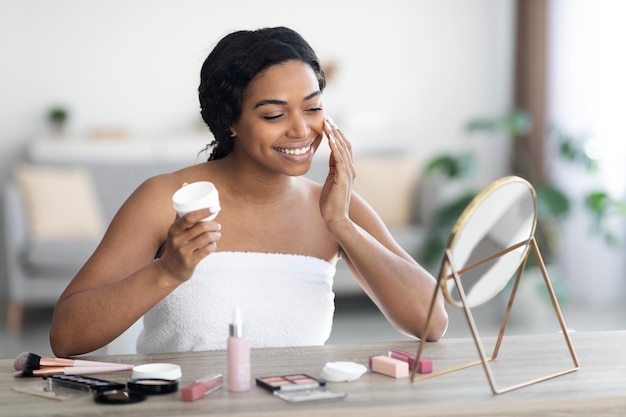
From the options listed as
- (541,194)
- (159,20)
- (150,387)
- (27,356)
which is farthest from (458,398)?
(159,20)

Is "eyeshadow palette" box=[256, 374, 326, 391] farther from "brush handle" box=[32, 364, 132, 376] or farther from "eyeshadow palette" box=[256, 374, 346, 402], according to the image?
"brush handle" box=[32, 364, 132, 376]

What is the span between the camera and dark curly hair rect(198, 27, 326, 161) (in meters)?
1.87

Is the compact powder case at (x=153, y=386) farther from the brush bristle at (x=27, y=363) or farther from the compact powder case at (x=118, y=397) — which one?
the brush bristle at (x=27, y=363)

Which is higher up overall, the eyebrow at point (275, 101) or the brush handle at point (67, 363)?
the eyebrow at point (275, 101)

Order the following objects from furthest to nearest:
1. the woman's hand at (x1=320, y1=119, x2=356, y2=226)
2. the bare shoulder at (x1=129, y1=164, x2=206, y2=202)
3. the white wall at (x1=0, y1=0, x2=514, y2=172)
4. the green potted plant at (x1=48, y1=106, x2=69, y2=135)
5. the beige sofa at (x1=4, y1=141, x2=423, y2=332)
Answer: the white wall at (x1=0, y1=0, x2=514, y2=172), the green potted plant at (x1=48, y1=106, x2=69, y2=135), the beige sofa at (x1=4, y1=141, x2=423, y2=332), the bare shoulder at (x1=129, y1=164, x2=206, y2=202), the woman's hand at (x1=320, y1=119, x2=356, y2=226)

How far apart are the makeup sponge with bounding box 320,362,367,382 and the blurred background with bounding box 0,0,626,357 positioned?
3389 mm

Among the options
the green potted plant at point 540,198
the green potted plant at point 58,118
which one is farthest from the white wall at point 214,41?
the green potted plant at point 540,198

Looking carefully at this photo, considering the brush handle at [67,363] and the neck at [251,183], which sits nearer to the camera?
the brush handle at [67,363]

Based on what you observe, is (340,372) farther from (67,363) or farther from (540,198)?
(540,198)

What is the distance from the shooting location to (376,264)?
1.85 metres

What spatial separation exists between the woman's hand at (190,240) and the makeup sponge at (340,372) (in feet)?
0.85

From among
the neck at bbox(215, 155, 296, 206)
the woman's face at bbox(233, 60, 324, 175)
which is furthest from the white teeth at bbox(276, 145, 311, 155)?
the neck at bbox(215, 155, 296, 206)

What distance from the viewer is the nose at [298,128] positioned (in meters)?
1.82

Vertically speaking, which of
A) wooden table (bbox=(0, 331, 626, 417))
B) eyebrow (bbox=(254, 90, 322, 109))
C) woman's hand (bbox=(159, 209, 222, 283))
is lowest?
wooden table (bbox=(0, 331, 626, 417))
